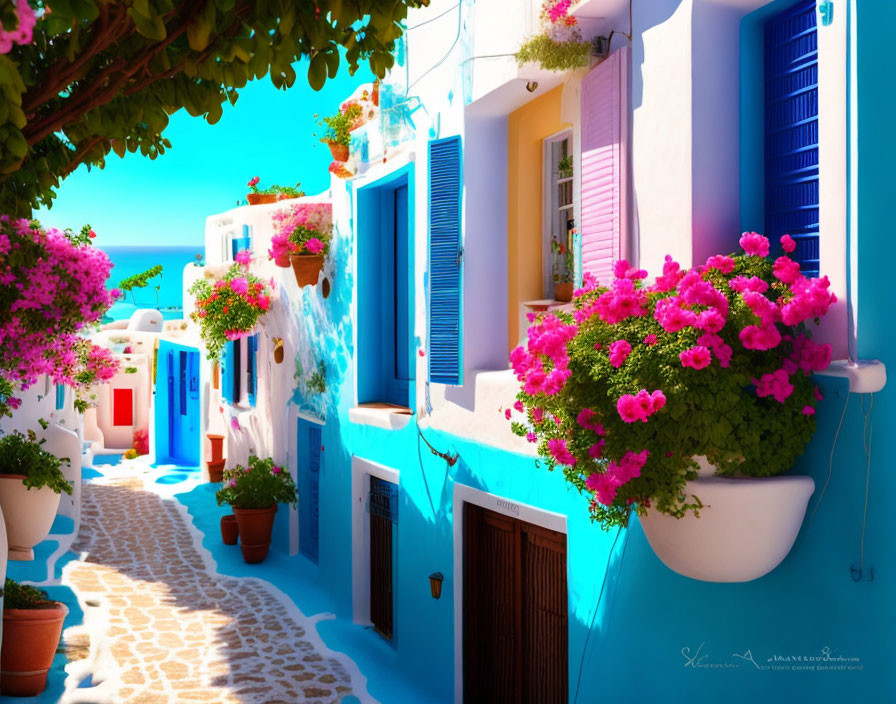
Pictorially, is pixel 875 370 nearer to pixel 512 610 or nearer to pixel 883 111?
pixel 883 111

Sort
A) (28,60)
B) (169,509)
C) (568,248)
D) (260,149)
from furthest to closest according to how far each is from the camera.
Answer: (260,149), (169,509), (568,248), (28,60)

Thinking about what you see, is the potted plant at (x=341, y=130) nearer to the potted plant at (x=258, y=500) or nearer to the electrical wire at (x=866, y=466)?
the potted plant at (x=258, y=500)

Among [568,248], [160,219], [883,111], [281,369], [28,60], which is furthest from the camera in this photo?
[160,219]

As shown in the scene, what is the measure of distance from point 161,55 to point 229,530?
1323 centimetres

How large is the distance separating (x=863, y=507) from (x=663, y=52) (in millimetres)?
3058

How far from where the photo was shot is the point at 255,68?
3.51 m

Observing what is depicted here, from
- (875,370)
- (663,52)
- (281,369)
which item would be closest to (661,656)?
(875,370)

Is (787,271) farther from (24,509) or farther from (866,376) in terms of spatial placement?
(24,509)

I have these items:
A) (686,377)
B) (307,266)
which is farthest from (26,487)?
(686,377)

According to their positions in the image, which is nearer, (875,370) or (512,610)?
(875,370)

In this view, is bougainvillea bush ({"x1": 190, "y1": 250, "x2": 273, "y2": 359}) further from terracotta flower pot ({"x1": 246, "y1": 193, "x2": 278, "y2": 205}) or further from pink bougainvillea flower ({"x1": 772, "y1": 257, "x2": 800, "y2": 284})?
pink bougainvillea flower ({"x1": 772, "y1": 257, "x2": 800, "y2": 284})

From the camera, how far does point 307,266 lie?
501 inches

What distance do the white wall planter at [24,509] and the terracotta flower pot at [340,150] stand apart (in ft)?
20.7

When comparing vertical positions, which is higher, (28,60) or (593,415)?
(28,60)
